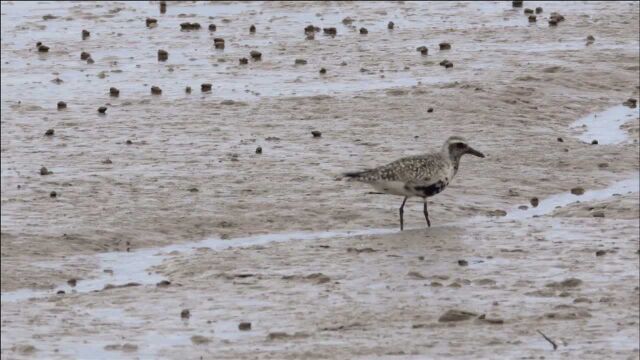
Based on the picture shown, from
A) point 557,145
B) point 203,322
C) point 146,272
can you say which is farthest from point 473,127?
point 203,322

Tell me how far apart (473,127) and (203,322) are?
847 cm

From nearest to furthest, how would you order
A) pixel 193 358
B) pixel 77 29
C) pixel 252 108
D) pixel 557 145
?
pixel 193 358 → pixel 557 145 → pixel 252 108 → pixel 77 29

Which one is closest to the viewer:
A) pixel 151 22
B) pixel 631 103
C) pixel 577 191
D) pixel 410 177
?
pixel 410 177

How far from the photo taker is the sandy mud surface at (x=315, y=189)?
14016 millimetres

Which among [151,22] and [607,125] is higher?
[151,22]

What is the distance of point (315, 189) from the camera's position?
19.0m

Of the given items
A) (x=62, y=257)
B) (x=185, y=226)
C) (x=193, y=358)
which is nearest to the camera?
(x=193, y=358)

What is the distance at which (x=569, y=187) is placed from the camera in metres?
19.4

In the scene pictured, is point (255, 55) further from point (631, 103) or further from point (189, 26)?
point (631, 103)

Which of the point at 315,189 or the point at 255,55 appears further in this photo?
the point at 255,55

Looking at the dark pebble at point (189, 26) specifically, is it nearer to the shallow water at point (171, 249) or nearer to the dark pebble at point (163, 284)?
the shallow water at point (171, 249)

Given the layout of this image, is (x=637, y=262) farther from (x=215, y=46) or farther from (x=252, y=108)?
(x=215, y=46)

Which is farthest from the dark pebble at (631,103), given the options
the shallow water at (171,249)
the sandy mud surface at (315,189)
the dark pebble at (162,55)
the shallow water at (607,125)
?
the dark pebble at (162,55)

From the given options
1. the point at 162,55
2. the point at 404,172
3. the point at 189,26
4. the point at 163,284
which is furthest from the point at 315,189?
the point at 189,26
